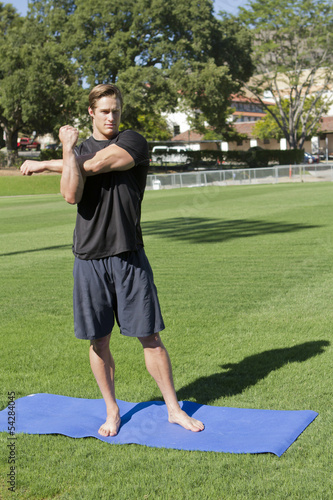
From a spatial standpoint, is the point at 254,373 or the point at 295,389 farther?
the point at 254,373

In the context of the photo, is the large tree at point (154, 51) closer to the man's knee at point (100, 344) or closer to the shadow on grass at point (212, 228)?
the shadow on grass at point (212, 228)

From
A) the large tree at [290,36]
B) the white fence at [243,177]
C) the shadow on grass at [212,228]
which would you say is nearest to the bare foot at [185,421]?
the shadow on grass at [212,228]

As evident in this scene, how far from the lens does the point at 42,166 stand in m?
3.53

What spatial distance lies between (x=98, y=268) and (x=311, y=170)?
132 feet

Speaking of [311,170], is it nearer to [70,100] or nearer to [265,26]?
[265,26]

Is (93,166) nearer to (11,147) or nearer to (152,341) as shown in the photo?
(152,341)

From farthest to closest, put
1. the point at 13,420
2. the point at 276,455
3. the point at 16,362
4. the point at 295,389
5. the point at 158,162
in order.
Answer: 1. the point at 158,162
2. the point at 16,362
3. the point at 295,389
4. the point at 13,420
5. the point at 276,455

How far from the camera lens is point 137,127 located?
53844mm

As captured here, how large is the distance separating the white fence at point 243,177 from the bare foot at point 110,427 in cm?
3464

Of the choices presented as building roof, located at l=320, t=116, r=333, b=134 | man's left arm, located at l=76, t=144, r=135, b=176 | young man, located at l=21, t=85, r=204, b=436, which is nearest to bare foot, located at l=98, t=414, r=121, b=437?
young man, located at l=21, t=85, r=204, b=436

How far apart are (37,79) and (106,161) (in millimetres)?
46455

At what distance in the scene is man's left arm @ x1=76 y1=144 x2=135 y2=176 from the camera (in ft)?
11.1

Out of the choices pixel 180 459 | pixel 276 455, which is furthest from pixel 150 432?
pixel 276 455

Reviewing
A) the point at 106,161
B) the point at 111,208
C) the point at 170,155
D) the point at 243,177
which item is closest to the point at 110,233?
the point at 111,208
